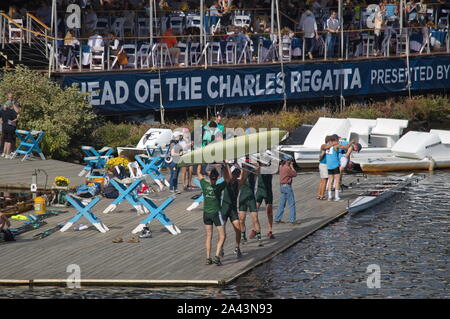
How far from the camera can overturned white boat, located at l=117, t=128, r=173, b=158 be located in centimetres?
2961

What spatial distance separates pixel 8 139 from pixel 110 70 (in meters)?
4.98

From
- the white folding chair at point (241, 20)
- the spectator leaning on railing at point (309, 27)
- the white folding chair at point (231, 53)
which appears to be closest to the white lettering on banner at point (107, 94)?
the white folding chair at point (231, 53)

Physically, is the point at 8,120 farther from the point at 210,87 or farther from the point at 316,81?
the point at 316,81

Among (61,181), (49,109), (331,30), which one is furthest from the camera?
(331,30)

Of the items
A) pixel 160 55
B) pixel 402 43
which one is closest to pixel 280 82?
pixel 160 55

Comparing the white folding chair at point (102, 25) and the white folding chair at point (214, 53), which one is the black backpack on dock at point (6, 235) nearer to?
the white folding chair at point (102, 25)

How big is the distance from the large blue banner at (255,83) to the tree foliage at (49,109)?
1.08 meters

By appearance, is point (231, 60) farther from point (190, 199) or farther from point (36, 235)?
point (36, 235)

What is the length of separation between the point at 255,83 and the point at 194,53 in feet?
8.61

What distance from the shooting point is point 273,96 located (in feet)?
123

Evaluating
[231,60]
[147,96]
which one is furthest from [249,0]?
[147,96]

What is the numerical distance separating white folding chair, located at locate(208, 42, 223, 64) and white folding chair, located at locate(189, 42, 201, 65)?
1.27 ft

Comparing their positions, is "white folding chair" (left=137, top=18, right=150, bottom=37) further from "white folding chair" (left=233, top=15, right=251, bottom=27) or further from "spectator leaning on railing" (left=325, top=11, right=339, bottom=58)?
"spectator leaning on railing" (left=325, top=11, right=339, bottom=58)

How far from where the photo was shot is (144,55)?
34.2 metres
